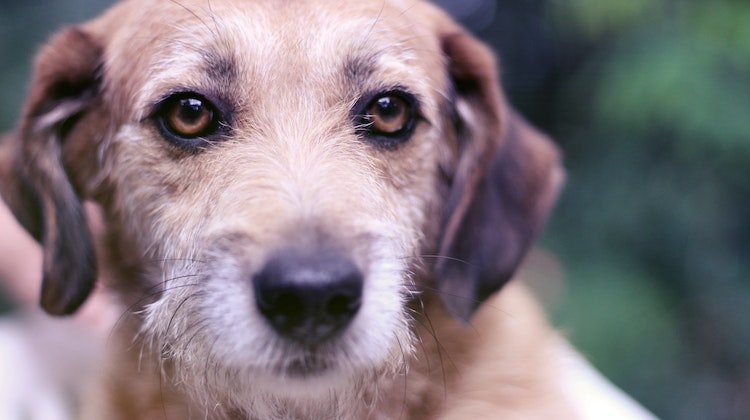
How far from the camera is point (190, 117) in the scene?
2.61 meters

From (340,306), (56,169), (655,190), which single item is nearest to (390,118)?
(340,306)

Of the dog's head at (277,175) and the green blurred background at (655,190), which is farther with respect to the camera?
the green blurred background at (655,190)

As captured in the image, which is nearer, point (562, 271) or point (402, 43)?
point (402, 43)

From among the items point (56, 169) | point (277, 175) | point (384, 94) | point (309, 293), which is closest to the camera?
point (309, 293)

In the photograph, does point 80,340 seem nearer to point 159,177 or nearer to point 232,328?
point 159,177

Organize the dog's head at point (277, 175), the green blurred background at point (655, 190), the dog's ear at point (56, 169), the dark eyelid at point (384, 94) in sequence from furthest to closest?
the green blurred background at point (655, 190), the dog's ear at point (56, 169), the dark eyelid at point (384, 94), the dog's head at point (277, 175)

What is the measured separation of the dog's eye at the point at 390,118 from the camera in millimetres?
2709

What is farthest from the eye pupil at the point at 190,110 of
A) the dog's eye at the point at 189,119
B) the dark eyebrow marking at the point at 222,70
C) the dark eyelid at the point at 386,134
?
the dark eyelid at the point at 386,134

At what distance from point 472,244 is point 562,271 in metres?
2.27

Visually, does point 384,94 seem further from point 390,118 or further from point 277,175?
point 277,175

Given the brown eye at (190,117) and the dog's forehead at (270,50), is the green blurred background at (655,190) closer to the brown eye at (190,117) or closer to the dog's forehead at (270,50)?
the dog's forehead at (270,50)

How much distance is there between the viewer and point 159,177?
8.61ft

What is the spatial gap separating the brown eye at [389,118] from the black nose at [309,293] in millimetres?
760

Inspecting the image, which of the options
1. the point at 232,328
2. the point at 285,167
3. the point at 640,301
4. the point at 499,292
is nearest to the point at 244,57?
the point at 285,167
